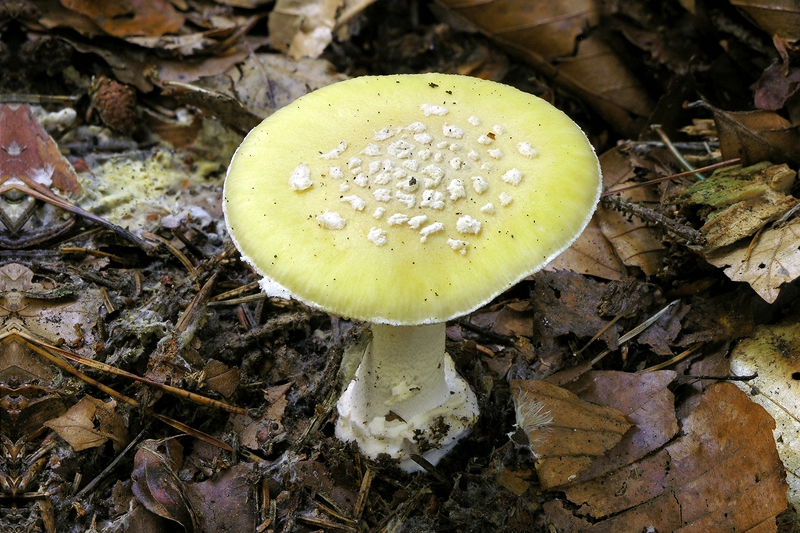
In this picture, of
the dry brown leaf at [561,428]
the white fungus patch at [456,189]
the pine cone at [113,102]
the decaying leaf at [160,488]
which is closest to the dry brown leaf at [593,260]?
the dry brown leaf at [561,428]

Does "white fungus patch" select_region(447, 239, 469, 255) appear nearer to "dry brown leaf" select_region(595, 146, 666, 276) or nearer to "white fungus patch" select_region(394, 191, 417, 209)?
"white fungus patch" select_region(394, 191, 417, 209)

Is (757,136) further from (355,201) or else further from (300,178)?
(300,178)

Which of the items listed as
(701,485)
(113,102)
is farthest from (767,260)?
(113,102)

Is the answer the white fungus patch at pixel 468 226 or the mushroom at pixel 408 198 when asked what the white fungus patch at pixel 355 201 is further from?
the white fungus patch at pixel 468 226

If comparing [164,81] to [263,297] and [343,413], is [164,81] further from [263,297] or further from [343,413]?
[343,413]

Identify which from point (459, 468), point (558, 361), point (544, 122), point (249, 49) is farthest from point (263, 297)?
point (249, 49)

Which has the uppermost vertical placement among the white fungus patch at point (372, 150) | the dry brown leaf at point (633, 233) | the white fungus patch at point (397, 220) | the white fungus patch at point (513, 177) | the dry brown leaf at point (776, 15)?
the white fungus patch at point (372, 150)
